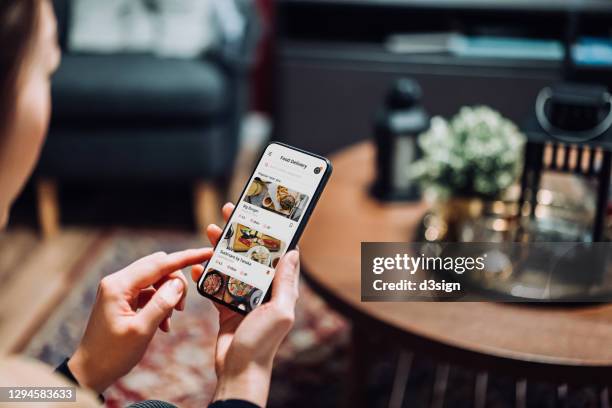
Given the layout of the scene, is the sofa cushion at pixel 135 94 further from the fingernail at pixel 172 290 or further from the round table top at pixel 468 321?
the fingernail at pixel 172 290

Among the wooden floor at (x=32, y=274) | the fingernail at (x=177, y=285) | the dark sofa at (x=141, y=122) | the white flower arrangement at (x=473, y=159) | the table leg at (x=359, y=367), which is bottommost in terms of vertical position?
the wooden floor at (x=32, y=274)

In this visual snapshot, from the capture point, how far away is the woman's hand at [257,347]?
604 millimetres

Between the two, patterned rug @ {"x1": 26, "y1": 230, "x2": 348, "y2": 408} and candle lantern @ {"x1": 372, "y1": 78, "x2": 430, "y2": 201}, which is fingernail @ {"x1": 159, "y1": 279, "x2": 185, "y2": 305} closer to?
patterned rug @ {"x1": 26, "y1": 230, "x2": 348, "y2": 408}

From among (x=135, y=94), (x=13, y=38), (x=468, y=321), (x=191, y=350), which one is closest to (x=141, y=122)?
(x=135, y=94)

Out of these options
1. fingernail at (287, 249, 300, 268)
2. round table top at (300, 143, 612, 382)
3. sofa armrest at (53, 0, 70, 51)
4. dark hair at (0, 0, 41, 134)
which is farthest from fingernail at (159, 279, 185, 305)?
sofa armrest at (53, 0, 70, 51)

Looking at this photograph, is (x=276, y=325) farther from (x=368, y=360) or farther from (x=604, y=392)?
(x=604, y=392)

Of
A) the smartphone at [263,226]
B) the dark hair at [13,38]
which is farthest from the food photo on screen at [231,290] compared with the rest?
the dark hair at [13,38]

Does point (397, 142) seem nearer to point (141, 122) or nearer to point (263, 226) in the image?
point (263, 226)

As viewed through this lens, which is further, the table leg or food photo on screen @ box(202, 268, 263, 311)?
the table leg

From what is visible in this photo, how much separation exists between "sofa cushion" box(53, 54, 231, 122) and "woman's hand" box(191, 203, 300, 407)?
1472mm

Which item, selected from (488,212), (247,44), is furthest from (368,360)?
(247,44)

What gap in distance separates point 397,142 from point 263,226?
0.78 m

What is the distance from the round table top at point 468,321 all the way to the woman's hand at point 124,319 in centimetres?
43

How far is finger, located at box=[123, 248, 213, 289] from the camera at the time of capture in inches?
27.3
